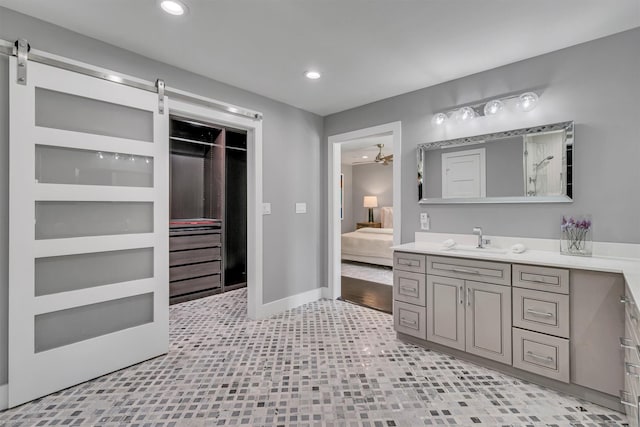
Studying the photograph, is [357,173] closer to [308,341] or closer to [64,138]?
Answer: [308,341]

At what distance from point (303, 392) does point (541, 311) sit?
66.8 inches

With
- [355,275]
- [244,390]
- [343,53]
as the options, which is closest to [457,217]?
[343,53]

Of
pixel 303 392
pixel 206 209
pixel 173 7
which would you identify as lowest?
pixel 303 392

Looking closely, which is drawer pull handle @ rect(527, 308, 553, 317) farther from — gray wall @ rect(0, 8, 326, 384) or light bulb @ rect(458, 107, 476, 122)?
gray wall @ rect(0, 8, 326, 384)

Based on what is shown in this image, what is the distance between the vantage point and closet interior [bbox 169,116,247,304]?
160 inches

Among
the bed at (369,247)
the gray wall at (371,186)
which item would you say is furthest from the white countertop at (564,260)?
the gray wall at (371,186)

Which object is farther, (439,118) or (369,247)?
(369,247)

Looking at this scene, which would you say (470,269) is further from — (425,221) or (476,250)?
(425,221)

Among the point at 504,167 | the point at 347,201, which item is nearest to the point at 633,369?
Result: the point at 504,167

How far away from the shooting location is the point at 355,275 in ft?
17.6

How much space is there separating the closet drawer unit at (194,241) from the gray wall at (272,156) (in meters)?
1.26

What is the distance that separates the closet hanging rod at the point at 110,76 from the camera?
1921 mm

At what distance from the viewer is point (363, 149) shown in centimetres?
689

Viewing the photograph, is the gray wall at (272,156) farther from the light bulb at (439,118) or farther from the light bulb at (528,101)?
the light bulb at (528,101)
